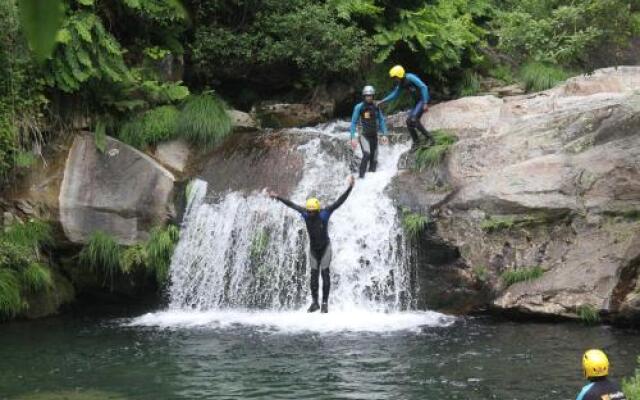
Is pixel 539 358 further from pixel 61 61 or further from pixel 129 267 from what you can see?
pixel 61 61

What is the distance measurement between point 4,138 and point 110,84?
2470 millimetres

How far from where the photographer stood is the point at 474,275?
11.9 m

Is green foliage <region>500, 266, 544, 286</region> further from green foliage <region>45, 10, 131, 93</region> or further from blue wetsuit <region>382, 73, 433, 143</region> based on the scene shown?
green foliage <region>45, 10, 131, 93</region>

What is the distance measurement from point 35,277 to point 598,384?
9.37 m

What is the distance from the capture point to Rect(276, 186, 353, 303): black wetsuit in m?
11.6

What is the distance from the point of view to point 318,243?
11633mm

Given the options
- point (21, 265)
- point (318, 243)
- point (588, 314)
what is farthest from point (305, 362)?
point (21, 265)

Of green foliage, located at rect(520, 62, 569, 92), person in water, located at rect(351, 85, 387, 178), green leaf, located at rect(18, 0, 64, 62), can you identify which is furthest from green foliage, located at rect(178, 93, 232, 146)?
green leaf, located at rect(18, 0, 64, 62)

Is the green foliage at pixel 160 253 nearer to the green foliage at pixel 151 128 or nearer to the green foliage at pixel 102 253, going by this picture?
the green foliage at pixel 102 253

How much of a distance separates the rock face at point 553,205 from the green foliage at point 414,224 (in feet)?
0.84

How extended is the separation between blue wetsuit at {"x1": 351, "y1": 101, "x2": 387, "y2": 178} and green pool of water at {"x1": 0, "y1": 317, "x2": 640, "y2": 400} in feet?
12.8

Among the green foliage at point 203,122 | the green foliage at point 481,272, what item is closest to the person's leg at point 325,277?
the green foliage at point 481,272

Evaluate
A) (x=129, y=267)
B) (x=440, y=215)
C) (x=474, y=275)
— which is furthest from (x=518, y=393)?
(x=129, y=267)

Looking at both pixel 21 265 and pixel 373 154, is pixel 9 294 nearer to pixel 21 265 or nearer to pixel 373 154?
pixel 21 265
